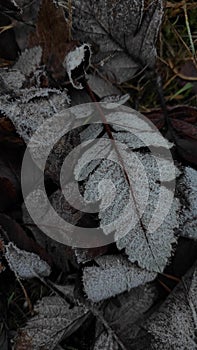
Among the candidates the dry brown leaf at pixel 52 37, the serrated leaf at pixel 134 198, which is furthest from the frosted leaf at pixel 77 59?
the serrated leaf at pixel 134 198

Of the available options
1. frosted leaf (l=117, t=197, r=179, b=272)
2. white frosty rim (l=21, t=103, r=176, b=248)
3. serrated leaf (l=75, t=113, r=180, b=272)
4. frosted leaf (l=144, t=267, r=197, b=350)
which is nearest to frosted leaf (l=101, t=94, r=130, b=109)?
white frosty rim (l=21, t=103, r=176, b=248)

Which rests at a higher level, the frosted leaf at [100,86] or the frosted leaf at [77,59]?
Result: the frosted leaf at [77,59]

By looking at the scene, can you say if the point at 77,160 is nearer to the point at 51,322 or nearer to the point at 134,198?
the point at 134,198

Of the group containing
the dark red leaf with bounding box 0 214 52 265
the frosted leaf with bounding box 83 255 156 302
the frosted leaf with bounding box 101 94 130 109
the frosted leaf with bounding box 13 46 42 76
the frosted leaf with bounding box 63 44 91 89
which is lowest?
the frosted leaf with bounding box 83 255 156 302

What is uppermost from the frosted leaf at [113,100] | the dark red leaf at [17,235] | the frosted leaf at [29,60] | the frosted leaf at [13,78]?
the frosted leaf at [29,60]

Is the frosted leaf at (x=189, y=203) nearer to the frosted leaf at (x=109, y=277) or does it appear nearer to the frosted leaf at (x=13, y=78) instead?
the frosted leaf at (x=109, y=277)

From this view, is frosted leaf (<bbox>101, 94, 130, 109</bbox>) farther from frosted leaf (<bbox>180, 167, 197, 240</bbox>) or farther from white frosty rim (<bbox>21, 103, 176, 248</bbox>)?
frosted leaf (<bbox>180, 167, 197, 240</bbox>)
